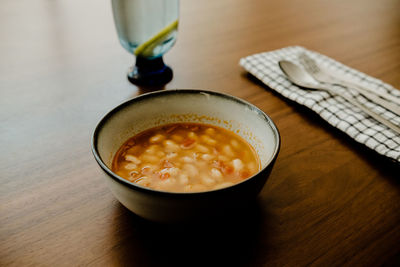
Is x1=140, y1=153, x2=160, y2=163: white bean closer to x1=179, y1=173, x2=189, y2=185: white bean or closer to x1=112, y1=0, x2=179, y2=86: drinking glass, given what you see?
x1=179, y1=173, x2=189, y2=185: white bean

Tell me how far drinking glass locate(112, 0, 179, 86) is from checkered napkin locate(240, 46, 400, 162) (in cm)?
25

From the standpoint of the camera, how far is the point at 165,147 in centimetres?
67

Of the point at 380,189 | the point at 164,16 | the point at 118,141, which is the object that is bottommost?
the point at 380,189

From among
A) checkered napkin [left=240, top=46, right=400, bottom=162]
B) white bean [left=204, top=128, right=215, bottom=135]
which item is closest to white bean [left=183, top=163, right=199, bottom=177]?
white bean [left=204, top=128, right=215, bottom=135]

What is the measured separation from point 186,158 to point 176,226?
0.16 metres

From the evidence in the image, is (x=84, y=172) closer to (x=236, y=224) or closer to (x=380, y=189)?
(x=236, y=224)

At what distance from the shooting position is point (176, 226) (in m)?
0.52

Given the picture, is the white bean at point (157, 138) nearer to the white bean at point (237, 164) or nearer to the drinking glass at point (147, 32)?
the white bean at point (237, 164)

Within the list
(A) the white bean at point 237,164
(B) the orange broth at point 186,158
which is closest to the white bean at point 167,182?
(B) the orange broth at point 186,158

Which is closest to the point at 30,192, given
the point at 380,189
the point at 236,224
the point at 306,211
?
the point at 236,224

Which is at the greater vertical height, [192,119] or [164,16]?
[164,16]

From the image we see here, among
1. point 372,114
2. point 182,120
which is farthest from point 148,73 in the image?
point 372,114

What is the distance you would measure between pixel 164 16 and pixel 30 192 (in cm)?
56

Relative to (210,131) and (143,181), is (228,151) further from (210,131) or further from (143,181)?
(143,181)
